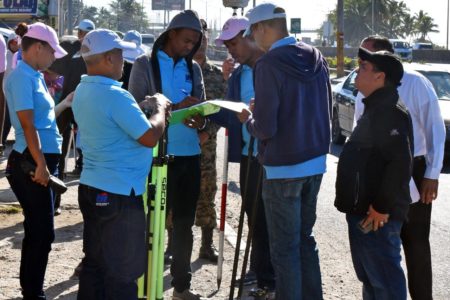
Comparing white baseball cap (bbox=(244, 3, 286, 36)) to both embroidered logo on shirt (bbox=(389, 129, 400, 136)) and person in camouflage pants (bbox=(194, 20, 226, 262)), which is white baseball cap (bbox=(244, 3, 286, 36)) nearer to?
embroidered logo on shirt (bbox=(389, 129, 400, 136))

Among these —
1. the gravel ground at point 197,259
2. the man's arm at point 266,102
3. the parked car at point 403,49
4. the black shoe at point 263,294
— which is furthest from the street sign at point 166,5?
the man's arm at point 266,102

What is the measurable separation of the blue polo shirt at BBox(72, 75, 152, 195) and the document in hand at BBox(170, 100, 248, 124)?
21.4 inches

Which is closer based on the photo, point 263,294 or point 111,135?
point 111,135

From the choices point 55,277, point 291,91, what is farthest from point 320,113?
point 55,277

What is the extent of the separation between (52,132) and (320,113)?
1.80m

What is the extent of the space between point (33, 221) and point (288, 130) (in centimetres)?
178

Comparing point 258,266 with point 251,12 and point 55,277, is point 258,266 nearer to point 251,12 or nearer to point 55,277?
point 55,277

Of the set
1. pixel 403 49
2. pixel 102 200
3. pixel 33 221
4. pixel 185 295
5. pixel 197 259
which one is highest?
pixel 102 200

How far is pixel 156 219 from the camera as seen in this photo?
5.02 meters

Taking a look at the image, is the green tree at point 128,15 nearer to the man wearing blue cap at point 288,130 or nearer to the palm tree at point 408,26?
the palm tree at point 408,26

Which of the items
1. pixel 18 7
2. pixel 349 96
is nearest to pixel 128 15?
pixel 18 7

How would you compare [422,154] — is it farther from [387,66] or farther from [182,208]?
[182,208]

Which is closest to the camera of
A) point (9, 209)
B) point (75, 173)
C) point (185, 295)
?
point (185, 295)

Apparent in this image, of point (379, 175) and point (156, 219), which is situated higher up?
point (379, 175)
